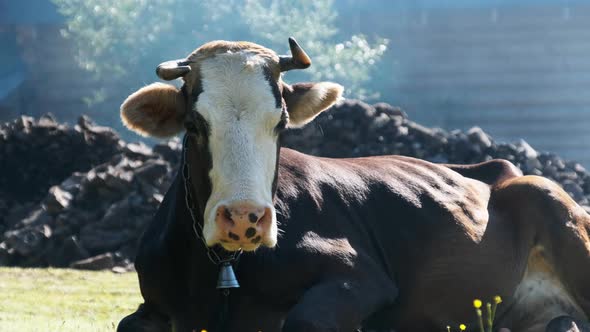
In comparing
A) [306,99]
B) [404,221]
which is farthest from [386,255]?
[306,99]

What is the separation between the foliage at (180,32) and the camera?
961 inches

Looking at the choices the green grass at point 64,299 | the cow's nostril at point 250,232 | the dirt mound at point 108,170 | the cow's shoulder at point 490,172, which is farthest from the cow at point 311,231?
the dirt mound at point 108,170

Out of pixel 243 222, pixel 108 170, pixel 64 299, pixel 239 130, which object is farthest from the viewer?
pixel 108 170

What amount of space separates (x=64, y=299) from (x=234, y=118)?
386cm

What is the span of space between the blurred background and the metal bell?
Result: 18318mm

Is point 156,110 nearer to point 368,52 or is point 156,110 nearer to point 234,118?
point 234,118

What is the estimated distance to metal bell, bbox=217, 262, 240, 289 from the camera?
4.91 m

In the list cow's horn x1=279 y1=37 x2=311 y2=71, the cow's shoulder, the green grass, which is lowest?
the green grass

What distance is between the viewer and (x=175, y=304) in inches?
206

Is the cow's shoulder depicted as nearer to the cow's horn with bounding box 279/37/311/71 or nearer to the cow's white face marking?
the cow's horn with bounding box 279/37/311/71

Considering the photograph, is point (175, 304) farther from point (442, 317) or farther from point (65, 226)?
point (65, 226)

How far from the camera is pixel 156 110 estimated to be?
5.12m

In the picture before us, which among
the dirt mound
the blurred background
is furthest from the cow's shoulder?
the blurred background

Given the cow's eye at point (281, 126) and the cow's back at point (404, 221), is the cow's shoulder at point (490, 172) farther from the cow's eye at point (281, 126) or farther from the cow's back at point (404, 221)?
the cow's eye at point (281, 126)
